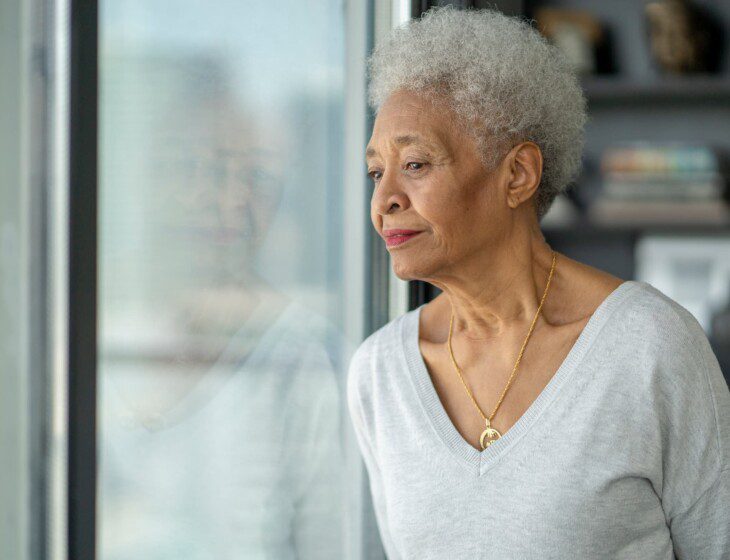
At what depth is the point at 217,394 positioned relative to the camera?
4.86ft

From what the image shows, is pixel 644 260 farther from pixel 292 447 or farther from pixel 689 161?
pixel 292 447

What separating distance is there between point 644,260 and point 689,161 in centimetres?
36

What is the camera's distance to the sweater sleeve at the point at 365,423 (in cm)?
132

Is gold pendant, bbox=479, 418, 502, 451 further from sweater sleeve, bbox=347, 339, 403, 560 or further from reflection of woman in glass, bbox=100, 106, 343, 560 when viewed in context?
reflection of woman in glass, bbox=100, 106, 343, 560

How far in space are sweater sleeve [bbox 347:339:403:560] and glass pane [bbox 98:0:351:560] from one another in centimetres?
24

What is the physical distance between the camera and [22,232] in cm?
123

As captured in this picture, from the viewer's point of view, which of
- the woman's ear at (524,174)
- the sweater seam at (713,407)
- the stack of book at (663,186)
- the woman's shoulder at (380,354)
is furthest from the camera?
the stack of book at (663,186)

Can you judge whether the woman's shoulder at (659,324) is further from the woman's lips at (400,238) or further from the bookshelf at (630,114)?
the bookshelf at (630,114)

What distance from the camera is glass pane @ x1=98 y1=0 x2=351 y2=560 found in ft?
4.43

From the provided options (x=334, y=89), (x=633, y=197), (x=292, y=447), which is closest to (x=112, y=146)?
(x=334, y=89)

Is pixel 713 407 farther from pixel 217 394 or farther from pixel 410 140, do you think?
pixel 217 394

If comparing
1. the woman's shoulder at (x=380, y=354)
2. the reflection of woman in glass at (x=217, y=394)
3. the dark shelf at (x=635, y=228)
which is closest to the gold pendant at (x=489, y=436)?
the woman's shoulder at (x=380, y=354)

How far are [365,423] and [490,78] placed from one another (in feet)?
1.71

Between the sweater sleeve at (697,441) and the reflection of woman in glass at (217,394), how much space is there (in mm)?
677
